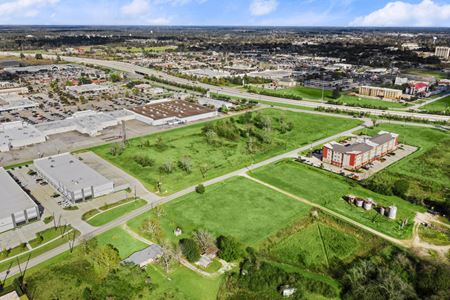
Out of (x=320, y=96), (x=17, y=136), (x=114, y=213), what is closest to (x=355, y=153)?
(x=114, y=213)

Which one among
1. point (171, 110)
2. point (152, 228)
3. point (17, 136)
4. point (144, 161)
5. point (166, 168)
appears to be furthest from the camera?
point (171, 110)

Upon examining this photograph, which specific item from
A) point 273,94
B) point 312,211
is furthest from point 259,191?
point 273,94

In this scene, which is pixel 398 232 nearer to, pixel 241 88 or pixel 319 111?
pixel 319 111

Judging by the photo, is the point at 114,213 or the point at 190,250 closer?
the point at 190,250

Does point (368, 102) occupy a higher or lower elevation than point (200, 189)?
higher

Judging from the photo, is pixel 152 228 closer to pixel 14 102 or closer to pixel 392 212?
pixel 392 212

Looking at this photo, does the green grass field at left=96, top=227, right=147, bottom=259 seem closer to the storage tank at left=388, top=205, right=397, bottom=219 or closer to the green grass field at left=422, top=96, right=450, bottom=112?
the storage tank at left=388, top=205, right=397, bottom=219

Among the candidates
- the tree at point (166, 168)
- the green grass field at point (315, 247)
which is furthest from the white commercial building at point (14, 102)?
the green grass field at point (315, 247)
